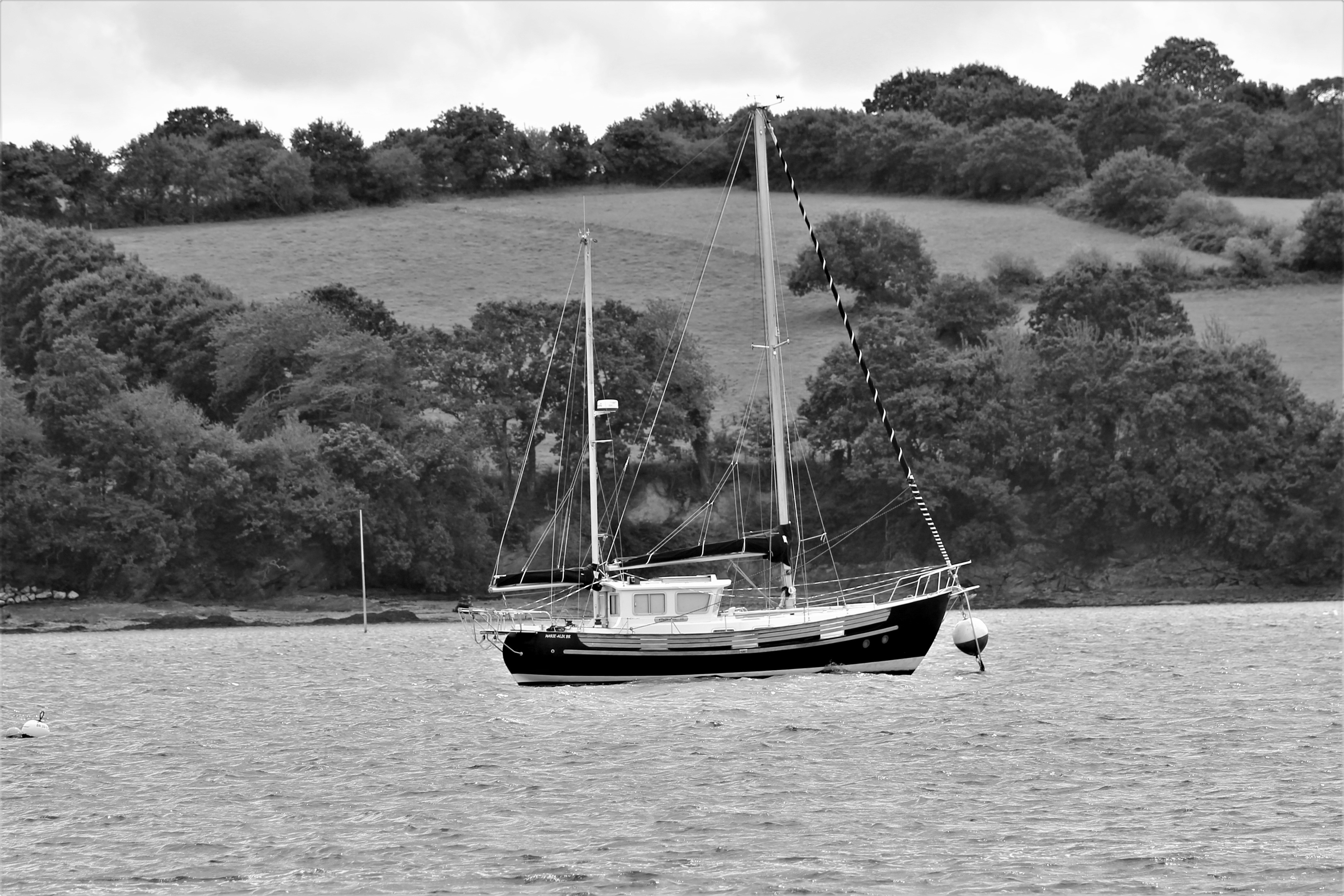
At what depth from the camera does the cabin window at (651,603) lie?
4597cm

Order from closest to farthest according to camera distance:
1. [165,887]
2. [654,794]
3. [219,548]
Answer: [165,887] → [654,794] → [219,548]

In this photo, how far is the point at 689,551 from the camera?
47.5 meters

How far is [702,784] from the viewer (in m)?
29.0

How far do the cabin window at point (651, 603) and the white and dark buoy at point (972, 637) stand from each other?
864 cm

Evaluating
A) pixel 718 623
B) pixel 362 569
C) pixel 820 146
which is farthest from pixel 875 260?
pixel 718 623

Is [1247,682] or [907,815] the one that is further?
[1247,682]

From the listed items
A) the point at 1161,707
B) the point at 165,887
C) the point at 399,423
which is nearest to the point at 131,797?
the point at 165,887

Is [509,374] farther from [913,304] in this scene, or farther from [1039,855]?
[1039,855]

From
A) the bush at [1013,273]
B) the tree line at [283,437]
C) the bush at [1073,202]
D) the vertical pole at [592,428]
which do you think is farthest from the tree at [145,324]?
the bush at [1073,202]

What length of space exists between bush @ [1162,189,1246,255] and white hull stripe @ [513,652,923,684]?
109 meters

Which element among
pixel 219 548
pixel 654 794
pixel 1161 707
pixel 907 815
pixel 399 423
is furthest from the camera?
pixel 399 423

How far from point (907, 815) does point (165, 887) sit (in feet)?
34.0

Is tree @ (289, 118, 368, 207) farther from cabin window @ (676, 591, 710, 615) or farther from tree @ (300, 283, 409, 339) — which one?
cabin window @ (676, 591, 710, 615)

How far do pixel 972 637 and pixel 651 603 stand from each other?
9.15m
